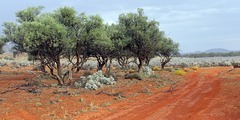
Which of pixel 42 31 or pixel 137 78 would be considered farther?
pixel 137 78

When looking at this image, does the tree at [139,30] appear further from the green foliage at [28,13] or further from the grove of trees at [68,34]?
the green foliage at [28,13]

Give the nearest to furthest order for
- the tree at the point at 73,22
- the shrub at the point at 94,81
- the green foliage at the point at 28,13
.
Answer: the tree at the point at 73,22
the shrub at the point at 94,81
the green foliage at the point at 28,13

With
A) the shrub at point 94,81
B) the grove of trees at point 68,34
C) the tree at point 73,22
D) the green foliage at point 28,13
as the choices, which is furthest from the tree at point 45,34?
the green foliage at point 28,13

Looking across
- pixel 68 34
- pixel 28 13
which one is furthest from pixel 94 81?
pixel 28 13

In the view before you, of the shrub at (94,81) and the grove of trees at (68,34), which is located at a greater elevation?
the grove of trees at (68,34)

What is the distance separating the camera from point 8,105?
8.73m

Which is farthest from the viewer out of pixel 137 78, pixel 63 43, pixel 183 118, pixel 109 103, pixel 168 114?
pixel 137 78

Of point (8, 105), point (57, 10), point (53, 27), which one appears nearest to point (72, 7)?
point (57, 10)

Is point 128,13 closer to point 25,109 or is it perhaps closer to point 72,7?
point 72,7

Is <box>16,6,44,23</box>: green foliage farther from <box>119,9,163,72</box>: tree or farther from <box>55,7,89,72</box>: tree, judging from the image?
<box>119,9,163,72</box>: tree

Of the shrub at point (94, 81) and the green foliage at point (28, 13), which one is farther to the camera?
the green foliage at point (28, 13)

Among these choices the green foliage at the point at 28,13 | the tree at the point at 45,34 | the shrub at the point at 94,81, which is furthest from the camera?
the green foliage at the point at 28,13

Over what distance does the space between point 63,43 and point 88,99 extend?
507 cm

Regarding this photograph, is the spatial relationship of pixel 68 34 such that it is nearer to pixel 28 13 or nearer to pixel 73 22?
pixel 73 22
